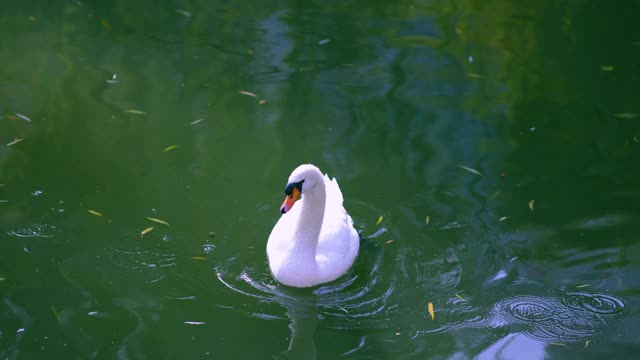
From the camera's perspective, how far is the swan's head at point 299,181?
16.8 feet

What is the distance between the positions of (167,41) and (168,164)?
2.52 metres

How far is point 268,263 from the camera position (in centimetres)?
566

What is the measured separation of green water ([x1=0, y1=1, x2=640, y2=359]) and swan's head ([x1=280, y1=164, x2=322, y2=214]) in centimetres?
68

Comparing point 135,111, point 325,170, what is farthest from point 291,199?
point 135,111

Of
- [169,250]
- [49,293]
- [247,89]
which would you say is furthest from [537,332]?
[247,89]

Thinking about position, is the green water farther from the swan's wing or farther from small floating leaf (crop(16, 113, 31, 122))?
the swan's wing

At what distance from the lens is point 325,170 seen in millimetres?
6727

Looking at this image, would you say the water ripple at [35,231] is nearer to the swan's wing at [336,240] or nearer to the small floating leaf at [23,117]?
the small floating leaf at [23,117]

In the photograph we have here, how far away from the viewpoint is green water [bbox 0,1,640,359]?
16.8 feet

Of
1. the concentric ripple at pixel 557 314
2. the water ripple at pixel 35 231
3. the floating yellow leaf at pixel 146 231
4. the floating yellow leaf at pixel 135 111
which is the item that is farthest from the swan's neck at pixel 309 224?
the floating yellow leaf at pixel 135 111

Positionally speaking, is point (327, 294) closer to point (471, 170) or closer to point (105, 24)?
point (471, 170)

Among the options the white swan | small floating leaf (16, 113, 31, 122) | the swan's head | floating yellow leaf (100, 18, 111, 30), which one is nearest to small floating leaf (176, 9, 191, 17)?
floating yellow leaf (100, 18, 111, 30)

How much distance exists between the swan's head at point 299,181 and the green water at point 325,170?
2.22 feet

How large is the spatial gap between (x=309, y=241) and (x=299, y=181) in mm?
500
